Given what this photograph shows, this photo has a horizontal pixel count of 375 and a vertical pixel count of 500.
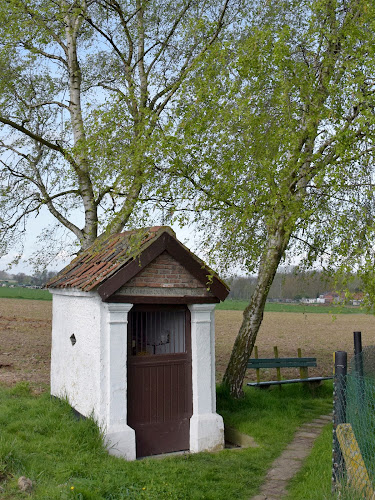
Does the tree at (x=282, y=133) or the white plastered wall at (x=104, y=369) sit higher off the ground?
the tree at (x=282, y=133)

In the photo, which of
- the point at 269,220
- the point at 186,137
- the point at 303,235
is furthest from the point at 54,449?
the point at 303,235

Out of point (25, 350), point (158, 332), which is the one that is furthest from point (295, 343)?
point (158, 332)

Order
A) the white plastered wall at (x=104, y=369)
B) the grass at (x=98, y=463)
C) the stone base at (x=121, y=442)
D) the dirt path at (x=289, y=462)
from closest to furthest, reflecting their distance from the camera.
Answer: the grass at (x=98, y=463) < the dirt path at (x=289, y=462) < the stone base at (x=121, y=442) < the white plastered wall at (x=104, y=369)

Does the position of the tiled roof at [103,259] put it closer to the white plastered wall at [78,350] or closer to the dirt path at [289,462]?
the white plastered wall at [78,350]

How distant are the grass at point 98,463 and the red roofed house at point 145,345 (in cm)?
45

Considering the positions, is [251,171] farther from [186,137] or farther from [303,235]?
[303,235]

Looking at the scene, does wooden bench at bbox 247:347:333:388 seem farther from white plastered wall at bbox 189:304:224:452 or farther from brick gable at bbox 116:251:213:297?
brick gable at bbox 116:251:213:297

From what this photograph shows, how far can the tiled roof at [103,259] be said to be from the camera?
7723 mm

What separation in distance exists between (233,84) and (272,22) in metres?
3.82

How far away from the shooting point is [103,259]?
858cm

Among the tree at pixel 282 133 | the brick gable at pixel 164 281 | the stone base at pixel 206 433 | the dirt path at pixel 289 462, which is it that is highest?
the tree at pixel 282 133

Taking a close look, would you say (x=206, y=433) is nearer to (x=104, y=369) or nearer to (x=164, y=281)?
(x=104, y=369)

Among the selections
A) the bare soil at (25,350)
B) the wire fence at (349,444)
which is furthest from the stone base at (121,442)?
the bare soil at (25,350)

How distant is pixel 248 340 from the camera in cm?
1076
